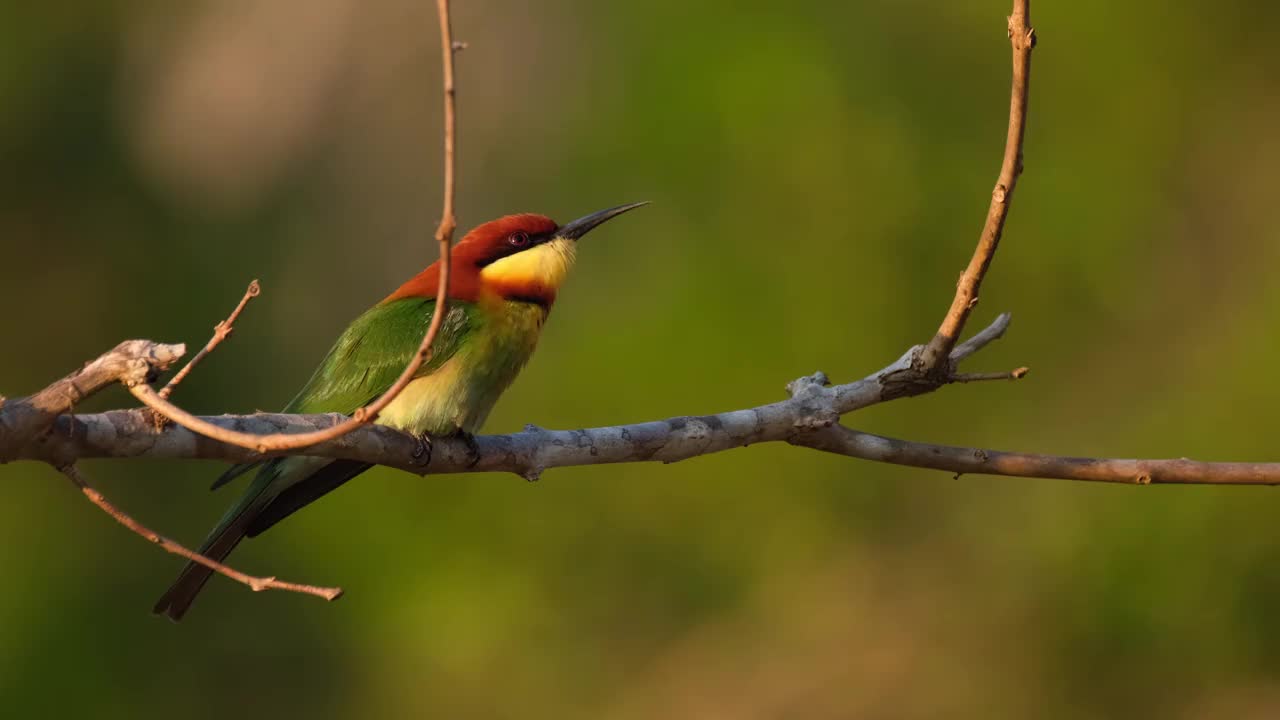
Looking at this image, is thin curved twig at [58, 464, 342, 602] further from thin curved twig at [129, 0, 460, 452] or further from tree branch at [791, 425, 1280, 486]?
tree branch at [791, 425, 1280, 486]

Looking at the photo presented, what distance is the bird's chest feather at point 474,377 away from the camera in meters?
2.70

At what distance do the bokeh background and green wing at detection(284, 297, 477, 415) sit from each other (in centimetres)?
211

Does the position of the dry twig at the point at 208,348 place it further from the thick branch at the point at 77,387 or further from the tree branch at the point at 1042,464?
the tree branch at the point at 1042,464

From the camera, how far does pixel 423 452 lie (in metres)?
2.33

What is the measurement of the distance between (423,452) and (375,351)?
0.72 m

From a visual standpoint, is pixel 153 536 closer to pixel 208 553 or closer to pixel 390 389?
pixel 390 389

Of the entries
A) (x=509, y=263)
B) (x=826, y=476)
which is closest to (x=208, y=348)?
(x=509, y=263)

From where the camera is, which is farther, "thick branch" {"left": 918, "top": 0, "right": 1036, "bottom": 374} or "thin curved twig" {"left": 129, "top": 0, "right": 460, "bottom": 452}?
"thick branch" {"left": 918, "top": 0, "right": 1036, "bottom": 374}

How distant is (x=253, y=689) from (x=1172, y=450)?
346cm

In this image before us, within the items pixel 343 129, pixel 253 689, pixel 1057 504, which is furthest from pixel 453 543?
pixel 343 129

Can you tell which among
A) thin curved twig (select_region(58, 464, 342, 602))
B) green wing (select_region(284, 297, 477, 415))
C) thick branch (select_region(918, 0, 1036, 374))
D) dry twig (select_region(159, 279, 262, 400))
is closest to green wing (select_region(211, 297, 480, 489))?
green wing (select_region(284, 297, 477, 415))

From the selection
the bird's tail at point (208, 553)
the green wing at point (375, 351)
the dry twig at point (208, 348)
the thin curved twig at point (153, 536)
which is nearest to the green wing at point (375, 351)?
the green wing at point (375, 351)

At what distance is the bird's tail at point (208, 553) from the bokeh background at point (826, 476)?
2.41 meters

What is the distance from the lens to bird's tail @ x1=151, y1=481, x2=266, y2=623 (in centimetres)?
249
